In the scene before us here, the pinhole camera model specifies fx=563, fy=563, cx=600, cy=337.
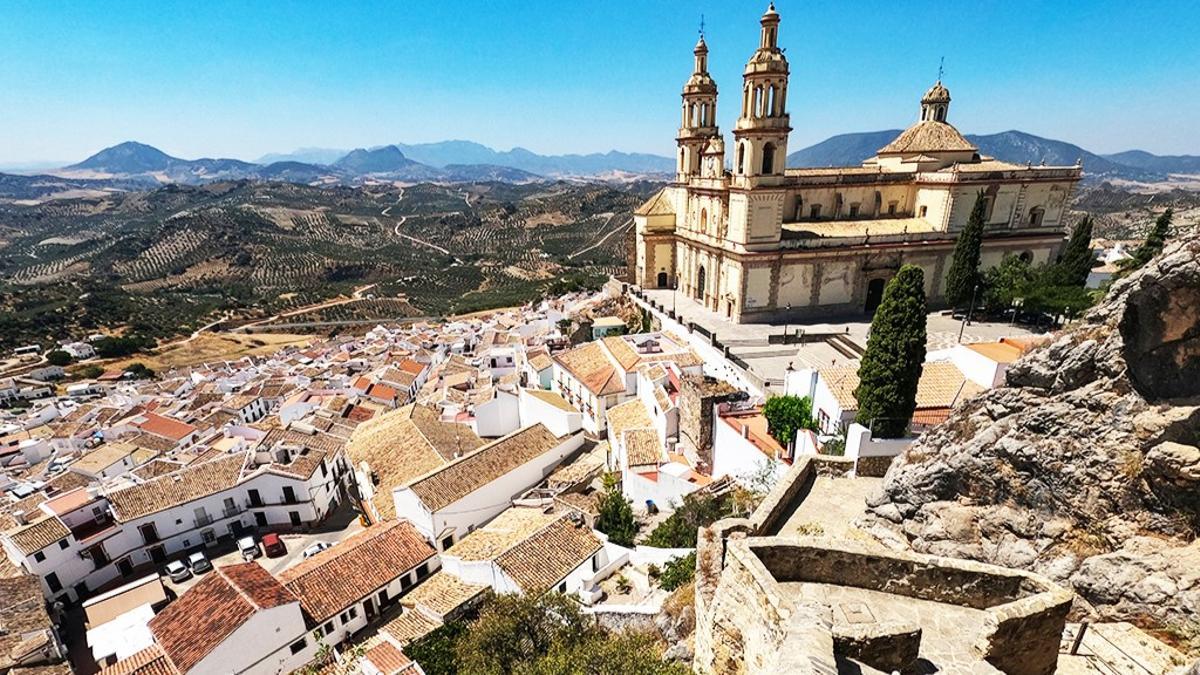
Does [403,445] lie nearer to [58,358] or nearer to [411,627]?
[411,627]

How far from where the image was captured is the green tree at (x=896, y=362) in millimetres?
15070

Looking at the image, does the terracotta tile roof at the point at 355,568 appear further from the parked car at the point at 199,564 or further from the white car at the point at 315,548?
the parked car at the point at 199,564

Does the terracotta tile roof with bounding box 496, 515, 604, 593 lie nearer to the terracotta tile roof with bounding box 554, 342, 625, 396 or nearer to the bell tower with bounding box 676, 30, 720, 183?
the terracotta tile roof with bounding box 554, 342, 625, 396

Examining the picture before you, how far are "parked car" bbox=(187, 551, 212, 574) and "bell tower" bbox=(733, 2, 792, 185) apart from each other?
3165 centimetres

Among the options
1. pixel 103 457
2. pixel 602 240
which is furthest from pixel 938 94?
pixel 602 240

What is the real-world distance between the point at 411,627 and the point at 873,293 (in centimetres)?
3018

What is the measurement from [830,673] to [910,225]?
116 feet

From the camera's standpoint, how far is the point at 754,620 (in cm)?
715

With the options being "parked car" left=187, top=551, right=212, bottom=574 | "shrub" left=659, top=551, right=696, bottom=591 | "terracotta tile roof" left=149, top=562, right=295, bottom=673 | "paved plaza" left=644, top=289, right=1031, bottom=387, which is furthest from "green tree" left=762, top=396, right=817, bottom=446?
"parked car" left=187, top=551, right=212, bottom=574

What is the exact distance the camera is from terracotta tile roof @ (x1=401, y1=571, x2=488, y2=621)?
1743 cm

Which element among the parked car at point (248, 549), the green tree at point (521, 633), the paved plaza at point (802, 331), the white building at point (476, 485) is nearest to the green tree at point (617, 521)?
the green tree at point (521, 633)

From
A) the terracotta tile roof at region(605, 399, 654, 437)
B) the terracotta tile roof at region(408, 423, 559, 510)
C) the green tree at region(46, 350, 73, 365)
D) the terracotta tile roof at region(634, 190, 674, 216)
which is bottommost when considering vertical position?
the green tree at region(46, 350, 73, 365)

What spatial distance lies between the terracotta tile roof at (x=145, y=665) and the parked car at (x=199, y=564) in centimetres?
657

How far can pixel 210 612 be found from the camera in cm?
1745
